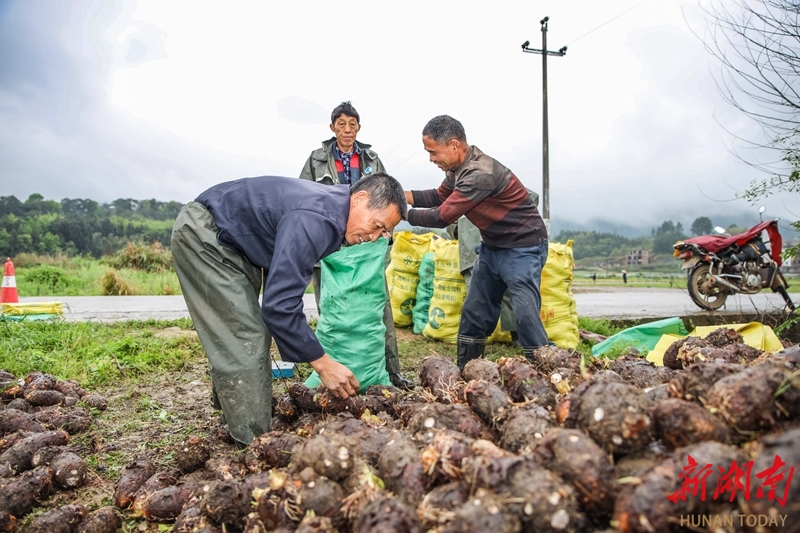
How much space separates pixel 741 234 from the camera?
30.6 feet

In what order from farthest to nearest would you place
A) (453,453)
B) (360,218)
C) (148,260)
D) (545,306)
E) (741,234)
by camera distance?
(148,260)
(741,234)
(545,306)
(360,218)
(453,453)

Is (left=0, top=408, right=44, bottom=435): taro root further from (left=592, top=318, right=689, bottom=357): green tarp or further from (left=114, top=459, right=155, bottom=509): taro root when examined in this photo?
(left=592, top=318, right=689, bottom=357): green tarp

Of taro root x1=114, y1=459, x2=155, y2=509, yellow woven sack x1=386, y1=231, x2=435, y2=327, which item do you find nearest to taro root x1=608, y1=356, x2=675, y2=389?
taro root x1=114, y1=459, x2=155, y2=509

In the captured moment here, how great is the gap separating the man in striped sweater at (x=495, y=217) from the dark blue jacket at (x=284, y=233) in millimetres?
1413

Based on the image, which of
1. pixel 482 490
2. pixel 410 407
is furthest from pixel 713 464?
pixel 410 407

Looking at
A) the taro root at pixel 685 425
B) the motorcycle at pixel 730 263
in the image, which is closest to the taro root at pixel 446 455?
the taro root at pixel 685 425

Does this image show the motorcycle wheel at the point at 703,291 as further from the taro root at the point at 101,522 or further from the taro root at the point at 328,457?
the taro root at the point at 101,522

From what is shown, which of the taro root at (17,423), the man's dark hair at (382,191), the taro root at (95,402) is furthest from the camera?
the taro root at (95,402)

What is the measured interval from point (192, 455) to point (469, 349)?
2539mm

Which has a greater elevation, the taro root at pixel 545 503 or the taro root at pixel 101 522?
the taro root at pixel 545 503

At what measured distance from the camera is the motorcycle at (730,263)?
9.11m

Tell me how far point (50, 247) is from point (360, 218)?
25808 mm

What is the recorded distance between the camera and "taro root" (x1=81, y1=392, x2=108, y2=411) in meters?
3.93

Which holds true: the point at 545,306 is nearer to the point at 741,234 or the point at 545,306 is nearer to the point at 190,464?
the point at 190,464
